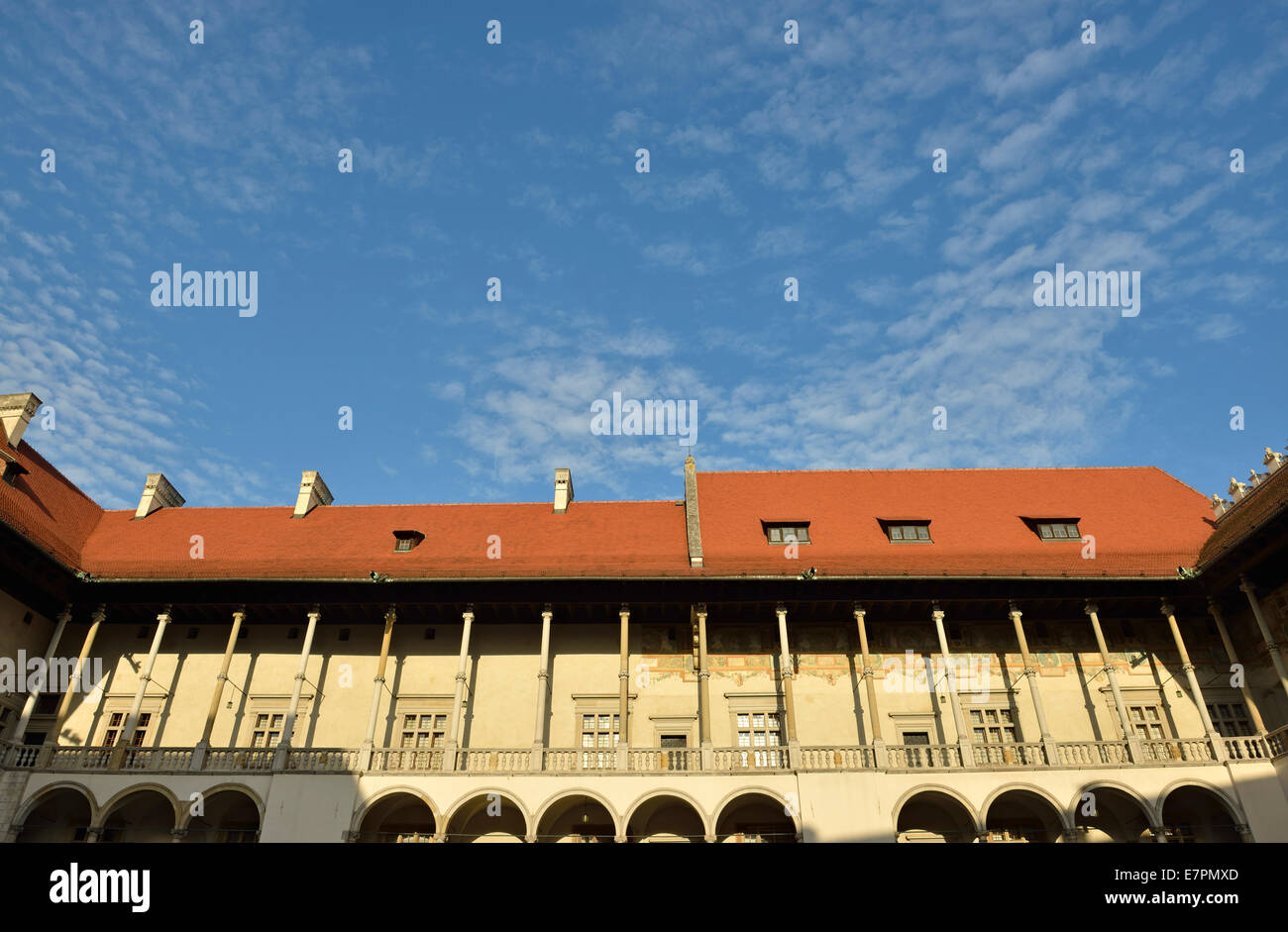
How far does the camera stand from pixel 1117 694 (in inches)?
854

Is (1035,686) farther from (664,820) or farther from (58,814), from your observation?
(58,814)

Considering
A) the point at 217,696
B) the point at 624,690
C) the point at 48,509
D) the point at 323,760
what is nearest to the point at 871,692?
the point at 624,690

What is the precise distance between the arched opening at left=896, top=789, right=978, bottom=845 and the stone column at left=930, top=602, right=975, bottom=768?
1105mm

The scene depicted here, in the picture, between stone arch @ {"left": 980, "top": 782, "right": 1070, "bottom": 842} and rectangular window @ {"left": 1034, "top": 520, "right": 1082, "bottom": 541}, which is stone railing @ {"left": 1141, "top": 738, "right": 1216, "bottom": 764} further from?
rectangular window @ {"left": 1034, "top": 520, "right": 1082, "bottom": 541}

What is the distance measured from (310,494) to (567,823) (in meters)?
15.5

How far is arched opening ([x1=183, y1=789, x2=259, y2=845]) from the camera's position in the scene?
2155 centimetres

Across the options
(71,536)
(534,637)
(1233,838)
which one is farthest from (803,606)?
(71,536)

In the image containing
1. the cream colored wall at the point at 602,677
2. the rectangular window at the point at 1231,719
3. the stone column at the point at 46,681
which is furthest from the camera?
the cream colored wall at the point at 602,677

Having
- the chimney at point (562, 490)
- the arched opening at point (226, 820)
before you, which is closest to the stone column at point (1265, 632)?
the chimney at point (562, 490)

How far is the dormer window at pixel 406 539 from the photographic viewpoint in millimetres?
26883

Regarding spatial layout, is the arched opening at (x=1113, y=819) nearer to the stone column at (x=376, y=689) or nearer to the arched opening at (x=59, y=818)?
the stone column at (x=376, y=689)

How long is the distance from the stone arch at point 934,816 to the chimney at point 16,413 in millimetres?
27991
